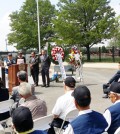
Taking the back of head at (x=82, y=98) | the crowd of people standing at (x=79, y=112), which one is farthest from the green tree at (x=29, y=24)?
the back of head at (x=82, y=98)

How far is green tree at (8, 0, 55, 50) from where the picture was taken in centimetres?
6988

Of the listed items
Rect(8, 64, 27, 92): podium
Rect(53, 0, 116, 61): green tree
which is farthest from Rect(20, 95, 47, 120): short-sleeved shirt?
Rect(53, 0, 116, 61): green tree

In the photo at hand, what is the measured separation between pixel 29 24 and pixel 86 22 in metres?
19.8

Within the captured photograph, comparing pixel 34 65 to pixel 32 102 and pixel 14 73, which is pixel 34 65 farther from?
pixel 32 102

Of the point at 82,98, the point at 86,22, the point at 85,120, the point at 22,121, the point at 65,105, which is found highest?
the point at 86,22

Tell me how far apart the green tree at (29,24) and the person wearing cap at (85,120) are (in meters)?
64.5

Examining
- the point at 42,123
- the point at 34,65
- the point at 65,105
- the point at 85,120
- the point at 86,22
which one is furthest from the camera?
the point at 86,22

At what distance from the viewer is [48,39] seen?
2825 inches

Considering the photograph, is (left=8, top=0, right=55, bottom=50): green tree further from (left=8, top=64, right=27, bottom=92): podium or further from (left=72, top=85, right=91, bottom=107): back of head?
(left=72, top=85, right=91, bottom=107): back of head

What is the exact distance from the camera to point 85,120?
4.40 metres

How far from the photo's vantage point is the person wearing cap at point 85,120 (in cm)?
438

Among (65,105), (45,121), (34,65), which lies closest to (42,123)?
(45,121)

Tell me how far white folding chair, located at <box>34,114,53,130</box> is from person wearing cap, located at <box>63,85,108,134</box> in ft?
4.15

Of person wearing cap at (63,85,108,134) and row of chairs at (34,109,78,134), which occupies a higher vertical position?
person wearing cap at (63,85,108,134)
